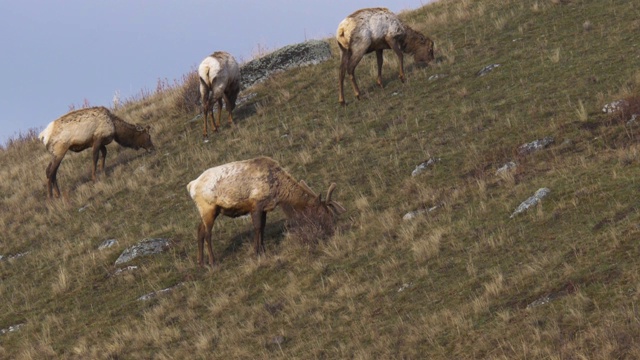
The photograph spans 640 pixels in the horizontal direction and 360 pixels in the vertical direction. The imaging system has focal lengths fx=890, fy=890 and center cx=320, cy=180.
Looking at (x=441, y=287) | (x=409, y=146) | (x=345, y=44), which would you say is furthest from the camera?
(x=345, y=44)

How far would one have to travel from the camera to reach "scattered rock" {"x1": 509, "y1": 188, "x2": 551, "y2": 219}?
1167cm

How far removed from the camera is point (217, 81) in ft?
73.4

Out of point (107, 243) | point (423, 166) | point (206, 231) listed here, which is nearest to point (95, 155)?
point (107, 243)

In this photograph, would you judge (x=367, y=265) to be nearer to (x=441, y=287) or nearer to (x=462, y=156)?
(x=441, y=287)

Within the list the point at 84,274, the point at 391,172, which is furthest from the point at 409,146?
the point at 84,274

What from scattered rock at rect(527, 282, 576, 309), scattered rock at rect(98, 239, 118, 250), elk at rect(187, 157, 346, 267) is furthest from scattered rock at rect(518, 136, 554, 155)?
scattered rock at rect(98, 239, 118, 250)

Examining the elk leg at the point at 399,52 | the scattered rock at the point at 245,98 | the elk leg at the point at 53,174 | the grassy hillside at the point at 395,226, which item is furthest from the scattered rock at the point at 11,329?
the scattered rock at the point at 245,98

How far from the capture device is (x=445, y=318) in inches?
360

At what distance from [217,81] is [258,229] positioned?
9.55 meters

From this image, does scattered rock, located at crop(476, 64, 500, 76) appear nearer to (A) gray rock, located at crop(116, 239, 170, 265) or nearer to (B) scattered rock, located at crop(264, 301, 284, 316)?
(A) gray rock, located at crop(116, 239, 170, 265)

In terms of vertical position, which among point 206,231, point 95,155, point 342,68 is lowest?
point 206,231

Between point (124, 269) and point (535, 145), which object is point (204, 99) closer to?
point (124, 269)

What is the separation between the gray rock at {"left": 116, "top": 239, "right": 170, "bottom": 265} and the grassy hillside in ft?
0.62

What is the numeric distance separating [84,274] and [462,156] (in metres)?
6.82
